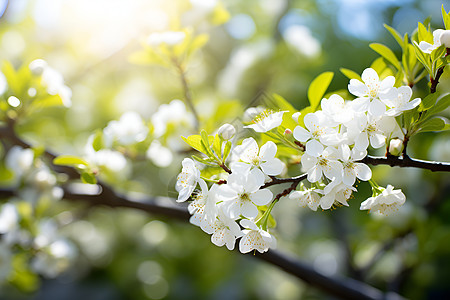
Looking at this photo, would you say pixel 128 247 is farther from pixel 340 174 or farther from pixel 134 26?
pixel 340 174

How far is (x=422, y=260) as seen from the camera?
1538 millimetres

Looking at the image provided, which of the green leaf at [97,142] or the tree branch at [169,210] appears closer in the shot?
the green leaf at [97,142]

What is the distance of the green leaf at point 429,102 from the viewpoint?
1.94ft

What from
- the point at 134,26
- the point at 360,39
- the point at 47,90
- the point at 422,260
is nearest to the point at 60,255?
the point at 47,90

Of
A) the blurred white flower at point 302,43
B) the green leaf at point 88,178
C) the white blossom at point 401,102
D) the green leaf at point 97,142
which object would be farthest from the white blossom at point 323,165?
the blurred white flower at point 302,43

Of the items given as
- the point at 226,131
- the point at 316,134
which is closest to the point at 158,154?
the point at 226,131

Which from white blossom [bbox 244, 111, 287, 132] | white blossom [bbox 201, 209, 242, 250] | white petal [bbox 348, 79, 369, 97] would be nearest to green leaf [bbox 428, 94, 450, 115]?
white petal [bbox 348, 79, 369, 97]

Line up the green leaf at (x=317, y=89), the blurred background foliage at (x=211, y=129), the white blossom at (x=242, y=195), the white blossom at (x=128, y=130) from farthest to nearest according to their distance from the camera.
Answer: the blurred background foliage at (x=211, y=129) < the white blossom at (x=128, y=130) < the green leaf at (x=317, y=89) < the white blossom at (x=242, y=195)

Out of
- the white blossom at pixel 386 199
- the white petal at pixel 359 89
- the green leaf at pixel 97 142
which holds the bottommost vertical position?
the green leaf at pixel 97 142

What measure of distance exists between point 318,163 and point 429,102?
19 cm

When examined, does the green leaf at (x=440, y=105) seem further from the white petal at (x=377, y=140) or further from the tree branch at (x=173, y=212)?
the tree branch at (x=173, y=212)

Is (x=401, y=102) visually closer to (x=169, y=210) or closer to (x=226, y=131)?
(x=226, y=131)

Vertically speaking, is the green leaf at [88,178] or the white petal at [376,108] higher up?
the white petal at [376,108]

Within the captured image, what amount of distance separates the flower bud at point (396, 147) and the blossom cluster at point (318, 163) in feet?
0.14
